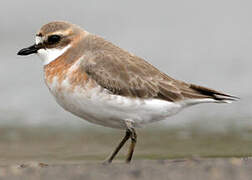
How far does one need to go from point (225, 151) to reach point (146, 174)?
4.22 metres

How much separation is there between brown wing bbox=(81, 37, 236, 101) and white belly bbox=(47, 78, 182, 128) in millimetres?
115

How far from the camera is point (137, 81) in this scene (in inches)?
452

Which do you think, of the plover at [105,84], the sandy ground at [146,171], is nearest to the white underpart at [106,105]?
the plover at [105,84]

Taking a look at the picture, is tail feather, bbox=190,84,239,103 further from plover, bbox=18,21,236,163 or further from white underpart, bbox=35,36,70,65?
white underpart, bbox=35,36,70,65

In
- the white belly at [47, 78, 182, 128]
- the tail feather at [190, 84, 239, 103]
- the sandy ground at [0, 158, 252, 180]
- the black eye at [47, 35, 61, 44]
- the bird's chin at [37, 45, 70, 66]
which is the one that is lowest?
the sandy ground at [0, 158, 252, 180]

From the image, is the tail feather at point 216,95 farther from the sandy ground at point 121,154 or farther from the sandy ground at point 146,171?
the sandy ground at point 146,171

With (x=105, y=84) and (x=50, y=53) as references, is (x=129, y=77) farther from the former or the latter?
(x=50, y=53)

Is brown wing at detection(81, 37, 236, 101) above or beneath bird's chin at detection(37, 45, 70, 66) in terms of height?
beneath

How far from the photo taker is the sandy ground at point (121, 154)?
1027 cm

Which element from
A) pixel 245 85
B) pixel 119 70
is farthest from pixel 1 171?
pixel 245 85

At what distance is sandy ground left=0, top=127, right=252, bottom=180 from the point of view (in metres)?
10.3

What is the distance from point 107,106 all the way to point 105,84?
0.30 m


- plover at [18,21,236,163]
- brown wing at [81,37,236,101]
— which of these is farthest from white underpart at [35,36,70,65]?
brown wing at [81,37,236,101]

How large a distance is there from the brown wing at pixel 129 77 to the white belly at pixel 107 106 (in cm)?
11
